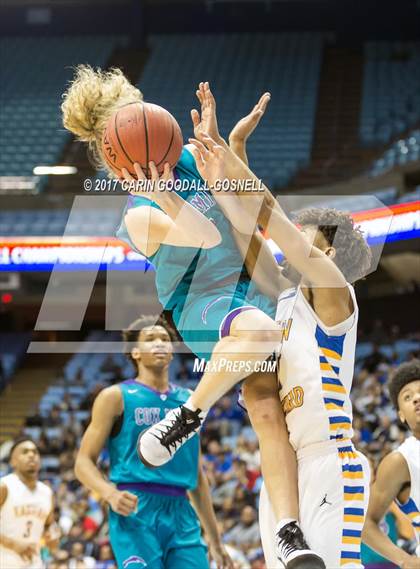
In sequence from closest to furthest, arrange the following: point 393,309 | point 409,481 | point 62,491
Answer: point 409,481 → point 62,491 → point 393,309

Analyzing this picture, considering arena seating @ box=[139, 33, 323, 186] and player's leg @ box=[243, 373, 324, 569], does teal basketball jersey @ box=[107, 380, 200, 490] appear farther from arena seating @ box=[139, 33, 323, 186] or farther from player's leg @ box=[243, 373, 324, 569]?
arena seating @ box=[139, 33, 323, 186]

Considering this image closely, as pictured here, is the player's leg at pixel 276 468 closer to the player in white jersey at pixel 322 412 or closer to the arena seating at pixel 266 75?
the player in white jersey at pixel 322 412

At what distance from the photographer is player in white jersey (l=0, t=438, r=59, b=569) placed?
6709mm

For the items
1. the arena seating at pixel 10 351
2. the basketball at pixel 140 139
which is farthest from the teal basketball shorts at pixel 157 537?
the arena seating at pixel 10 351

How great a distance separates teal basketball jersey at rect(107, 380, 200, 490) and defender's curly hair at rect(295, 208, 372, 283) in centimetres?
178

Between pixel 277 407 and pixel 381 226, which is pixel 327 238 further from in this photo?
pixel 381 226

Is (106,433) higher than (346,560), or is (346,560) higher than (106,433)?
(106,433)

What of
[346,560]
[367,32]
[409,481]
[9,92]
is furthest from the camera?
[367,32]

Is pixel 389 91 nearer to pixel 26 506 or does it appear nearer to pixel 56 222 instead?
pixel 56 222

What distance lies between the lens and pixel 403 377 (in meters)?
4.69

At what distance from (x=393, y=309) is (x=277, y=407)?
37.6 ft

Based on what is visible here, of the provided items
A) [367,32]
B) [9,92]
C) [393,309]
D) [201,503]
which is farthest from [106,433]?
[367,32]

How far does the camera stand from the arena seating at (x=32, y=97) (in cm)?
1512

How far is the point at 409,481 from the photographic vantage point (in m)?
4.59
